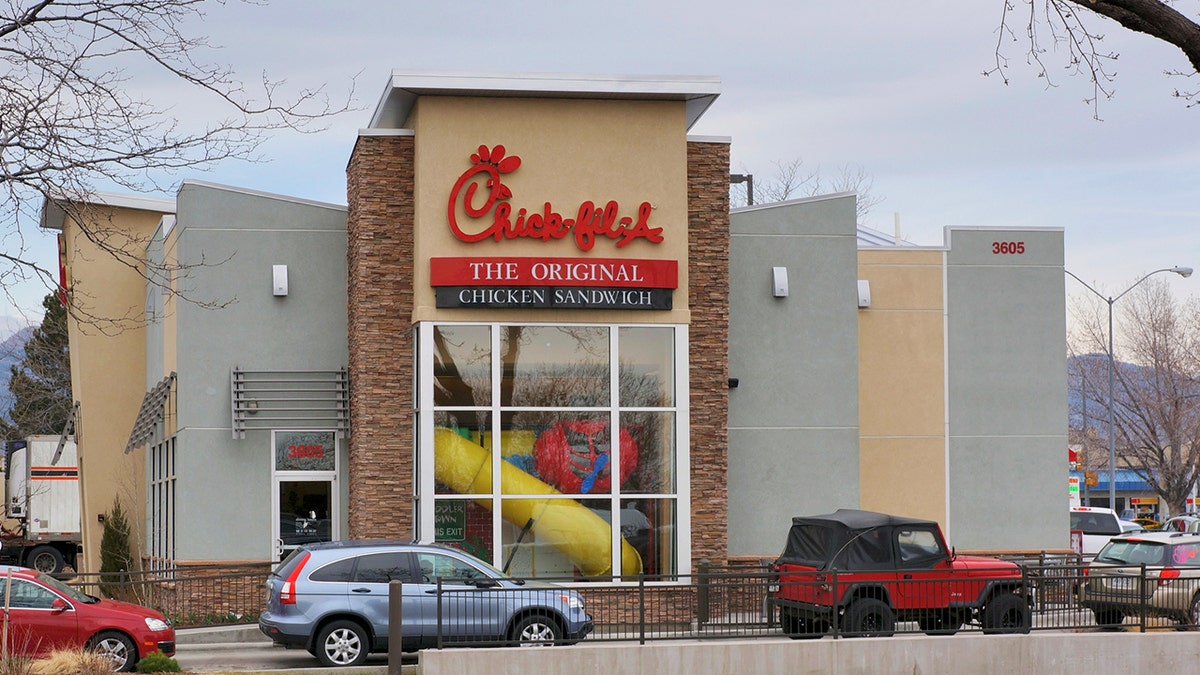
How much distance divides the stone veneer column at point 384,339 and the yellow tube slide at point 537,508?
1.01m

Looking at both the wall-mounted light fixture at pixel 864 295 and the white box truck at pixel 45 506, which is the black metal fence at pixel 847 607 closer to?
the wall-mounted light fixture at pixel 864 295

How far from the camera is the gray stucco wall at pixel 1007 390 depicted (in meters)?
30.0

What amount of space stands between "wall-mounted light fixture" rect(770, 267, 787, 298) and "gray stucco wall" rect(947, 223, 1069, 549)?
4330mm

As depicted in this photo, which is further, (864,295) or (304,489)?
(864,295)

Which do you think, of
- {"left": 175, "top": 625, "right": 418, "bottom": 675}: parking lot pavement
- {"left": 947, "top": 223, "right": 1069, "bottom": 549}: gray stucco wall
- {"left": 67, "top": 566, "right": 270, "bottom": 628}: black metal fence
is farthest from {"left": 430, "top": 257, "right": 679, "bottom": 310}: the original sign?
{"left": 947, "top": 223, "right": 1069, "bottom": 549}: gray stucco wall

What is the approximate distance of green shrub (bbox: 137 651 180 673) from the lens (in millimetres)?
18125

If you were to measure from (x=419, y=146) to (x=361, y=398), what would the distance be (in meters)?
4.41

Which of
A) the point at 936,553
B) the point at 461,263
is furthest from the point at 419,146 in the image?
the point at 936,553

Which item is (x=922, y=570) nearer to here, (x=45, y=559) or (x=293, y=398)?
(x=293, y=398)

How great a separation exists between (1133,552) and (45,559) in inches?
1276

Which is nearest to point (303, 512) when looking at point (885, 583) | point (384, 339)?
point (384, 339)

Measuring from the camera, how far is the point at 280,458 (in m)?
26.1

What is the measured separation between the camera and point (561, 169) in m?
24.9

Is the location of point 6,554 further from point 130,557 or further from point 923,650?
point 923,650
